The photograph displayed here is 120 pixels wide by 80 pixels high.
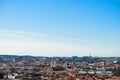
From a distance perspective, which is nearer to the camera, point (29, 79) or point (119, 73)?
point (29, 79)

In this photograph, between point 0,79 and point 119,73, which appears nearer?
point 0,79

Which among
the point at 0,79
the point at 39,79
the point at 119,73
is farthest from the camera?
the point at 119,73

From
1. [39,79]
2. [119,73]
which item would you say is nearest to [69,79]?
[39,79]

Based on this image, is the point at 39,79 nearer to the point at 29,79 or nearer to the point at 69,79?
the point at 29,79

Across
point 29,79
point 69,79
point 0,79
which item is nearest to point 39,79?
point 29,79

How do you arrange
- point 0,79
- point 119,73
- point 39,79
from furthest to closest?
point 119,73 < point 39,79 < point 0,79

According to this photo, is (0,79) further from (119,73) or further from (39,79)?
(119,73)

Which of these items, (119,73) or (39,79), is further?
(119,73)

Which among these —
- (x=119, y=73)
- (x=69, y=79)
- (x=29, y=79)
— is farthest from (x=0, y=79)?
(x=119, y=73)

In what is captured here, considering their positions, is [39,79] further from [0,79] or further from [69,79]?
[0,79]
